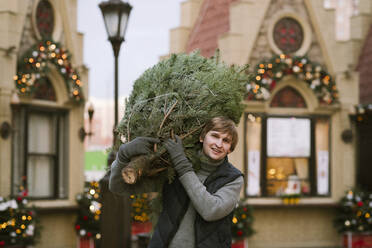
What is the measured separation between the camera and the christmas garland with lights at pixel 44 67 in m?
12.4

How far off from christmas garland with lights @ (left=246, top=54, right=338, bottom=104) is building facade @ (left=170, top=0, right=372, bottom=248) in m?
0.02

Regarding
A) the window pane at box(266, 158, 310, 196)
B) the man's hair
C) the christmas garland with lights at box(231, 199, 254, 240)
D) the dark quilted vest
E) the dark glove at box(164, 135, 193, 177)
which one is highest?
the man's hair

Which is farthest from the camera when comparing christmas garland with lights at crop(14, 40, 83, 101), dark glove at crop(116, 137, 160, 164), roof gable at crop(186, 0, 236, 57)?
roof gable at crop(186, 0, 236, 57)

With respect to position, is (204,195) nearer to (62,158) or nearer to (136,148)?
(136,148)

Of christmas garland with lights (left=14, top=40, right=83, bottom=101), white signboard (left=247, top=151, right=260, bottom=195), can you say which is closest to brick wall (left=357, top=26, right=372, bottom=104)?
white signboard (left=247, top=151, right=260, bottom=195)

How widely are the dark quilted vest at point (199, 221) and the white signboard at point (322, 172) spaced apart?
1160 centimetres

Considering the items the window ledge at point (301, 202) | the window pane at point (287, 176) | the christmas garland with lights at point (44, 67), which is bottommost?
the window ledge at point (301, 202)

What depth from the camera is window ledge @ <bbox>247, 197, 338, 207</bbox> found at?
1477 cm

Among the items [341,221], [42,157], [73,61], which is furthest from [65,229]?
[341,221]

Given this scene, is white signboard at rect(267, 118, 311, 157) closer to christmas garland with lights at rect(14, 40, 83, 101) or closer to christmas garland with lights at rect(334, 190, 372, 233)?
christmas garland with lights at rect(334, 190, 372, 233)

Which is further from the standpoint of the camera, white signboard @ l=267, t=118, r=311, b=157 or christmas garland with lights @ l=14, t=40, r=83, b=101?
white signboard @ l=267, t=118, r=311, b=157

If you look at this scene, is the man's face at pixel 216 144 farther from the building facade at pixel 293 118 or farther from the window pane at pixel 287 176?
the window pane at pixel 287 176

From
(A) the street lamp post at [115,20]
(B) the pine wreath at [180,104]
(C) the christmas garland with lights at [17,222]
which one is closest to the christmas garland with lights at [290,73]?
(C) the christmas garland with lights at [17,222]

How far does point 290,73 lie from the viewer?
591 inches
